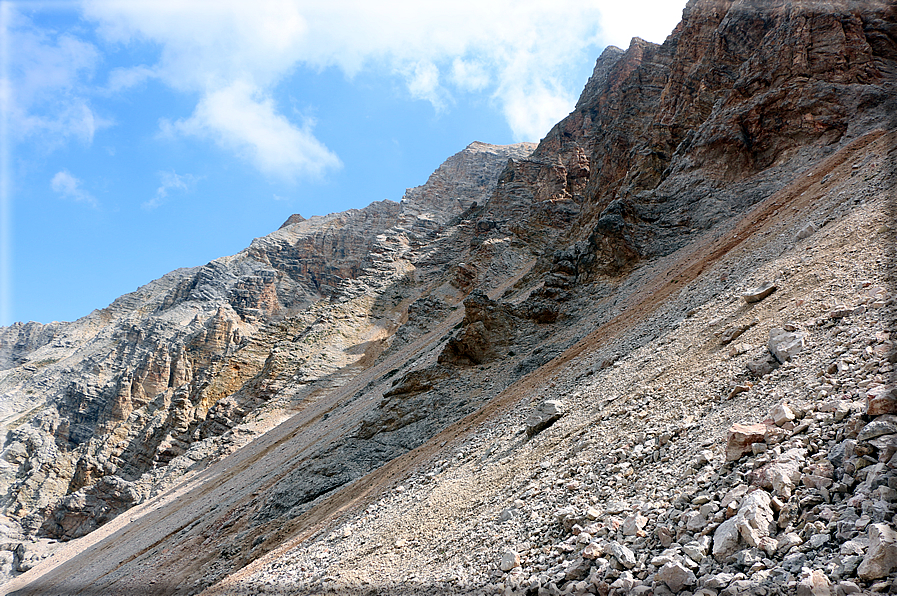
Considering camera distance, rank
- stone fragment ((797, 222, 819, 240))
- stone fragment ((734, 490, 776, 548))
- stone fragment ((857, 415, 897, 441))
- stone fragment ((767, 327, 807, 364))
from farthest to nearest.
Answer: stone fragment ((797, 222, 819, 240)) < stone fragment ((767, 327, 807, 364)) < stone fragment ((857, 415, 897, 441)) < stone fragment ((734, 490, 776, 548))

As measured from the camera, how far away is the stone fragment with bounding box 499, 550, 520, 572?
6.38m

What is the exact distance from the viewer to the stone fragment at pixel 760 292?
415 inches

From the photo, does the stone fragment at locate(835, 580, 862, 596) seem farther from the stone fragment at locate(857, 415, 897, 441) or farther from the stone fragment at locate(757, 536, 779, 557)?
the stone fragment at locate(857, 415, 897, 441)

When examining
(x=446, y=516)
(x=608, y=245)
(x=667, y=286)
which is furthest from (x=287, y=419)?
(x=446, y=516)

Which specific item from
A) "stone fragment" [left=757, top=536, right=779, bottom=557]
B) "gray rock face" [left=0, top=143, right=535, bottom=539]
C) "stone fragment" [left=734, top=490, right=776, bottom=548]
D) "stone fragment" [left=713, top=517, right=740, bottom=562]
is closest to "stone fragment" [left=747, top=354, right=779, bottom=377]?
"stone fragment" [left=734, top=490, right=776, bottom=548]

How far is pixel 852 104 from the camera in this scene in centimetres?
2278

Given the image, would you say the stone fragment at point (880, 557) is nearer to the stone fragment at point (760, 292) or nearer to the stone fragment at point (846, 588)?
the stone fragment at point (846, 588)

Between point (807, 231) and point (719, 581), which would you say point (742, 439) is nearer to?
point (719, 581)

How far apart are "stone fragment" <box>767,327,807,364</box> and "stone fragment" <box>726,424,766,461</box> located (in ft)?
7.27

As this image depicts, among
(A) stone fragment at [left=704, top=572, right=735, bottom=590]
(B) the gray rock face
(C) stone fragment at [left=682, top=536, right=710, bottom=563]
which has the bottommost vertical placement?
(A) stone fragment at [left=704, top=572, right=735, bottom=590]

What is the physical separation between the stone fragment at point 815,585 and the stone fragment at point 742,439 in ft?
6.35

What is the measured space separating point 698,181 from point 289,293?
7022 cm

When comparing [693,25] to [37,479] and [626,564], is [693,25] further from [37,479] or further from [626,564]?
[37,479]

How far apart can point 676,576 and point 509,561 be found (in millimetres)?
2400
